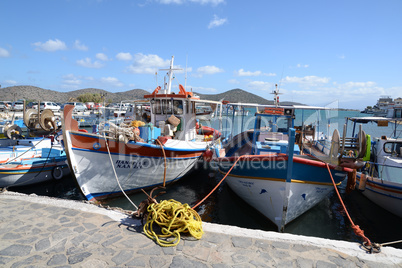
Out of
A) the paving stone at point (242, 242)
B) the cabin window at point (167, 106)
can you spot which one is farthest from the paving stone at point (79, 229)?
the cabin window at point (167, 106)

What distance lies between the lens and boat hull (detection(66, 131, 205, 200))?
285 inches

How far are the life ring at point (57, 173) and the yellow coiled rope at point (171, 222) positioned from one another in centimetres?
845

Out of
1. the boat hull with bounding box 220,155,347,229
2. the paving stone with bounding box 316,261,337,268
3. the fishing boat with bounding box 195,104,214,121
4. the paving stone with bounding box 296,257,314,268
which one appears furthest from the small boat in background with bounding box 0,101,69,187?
the paving stone with bounding box 316,261,337,268

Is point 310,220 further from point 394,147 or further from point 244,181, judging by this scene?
point 394,147

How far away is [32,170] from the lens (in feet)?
33.6

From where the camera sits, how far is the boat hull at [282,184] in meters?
6.21

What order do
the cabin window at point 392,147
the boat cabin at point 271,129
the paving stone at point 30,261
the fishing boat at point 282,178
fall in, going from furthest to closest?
1. the cabin window at point 392,147
2. the boat cabin at point 271,129
3. the fishing boat at point 282,178
4. the paving stone at point 30,261

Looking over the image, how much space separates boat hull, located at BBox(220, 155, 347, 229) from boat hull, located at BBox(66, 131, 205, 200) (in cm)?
289

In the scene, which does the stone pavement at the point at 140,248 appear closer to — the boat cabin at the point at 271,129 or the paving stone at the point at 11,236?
the paving stone at the point at 11,236

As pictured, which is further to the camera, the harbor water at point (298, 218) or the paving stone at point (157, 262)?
the harbor water at point (298, 218)

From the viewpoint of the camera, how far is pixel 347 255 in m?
3.77

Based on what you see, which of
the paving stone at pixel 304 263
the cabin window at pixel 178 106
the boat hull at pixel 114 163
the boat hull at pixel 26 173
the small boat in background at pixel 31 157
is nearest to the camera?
the paving stone at pixel 304 263

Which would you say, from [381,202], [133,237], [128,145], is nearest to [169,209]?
[133,237]

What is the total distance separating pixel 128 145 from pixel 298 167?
5011 millimetres
